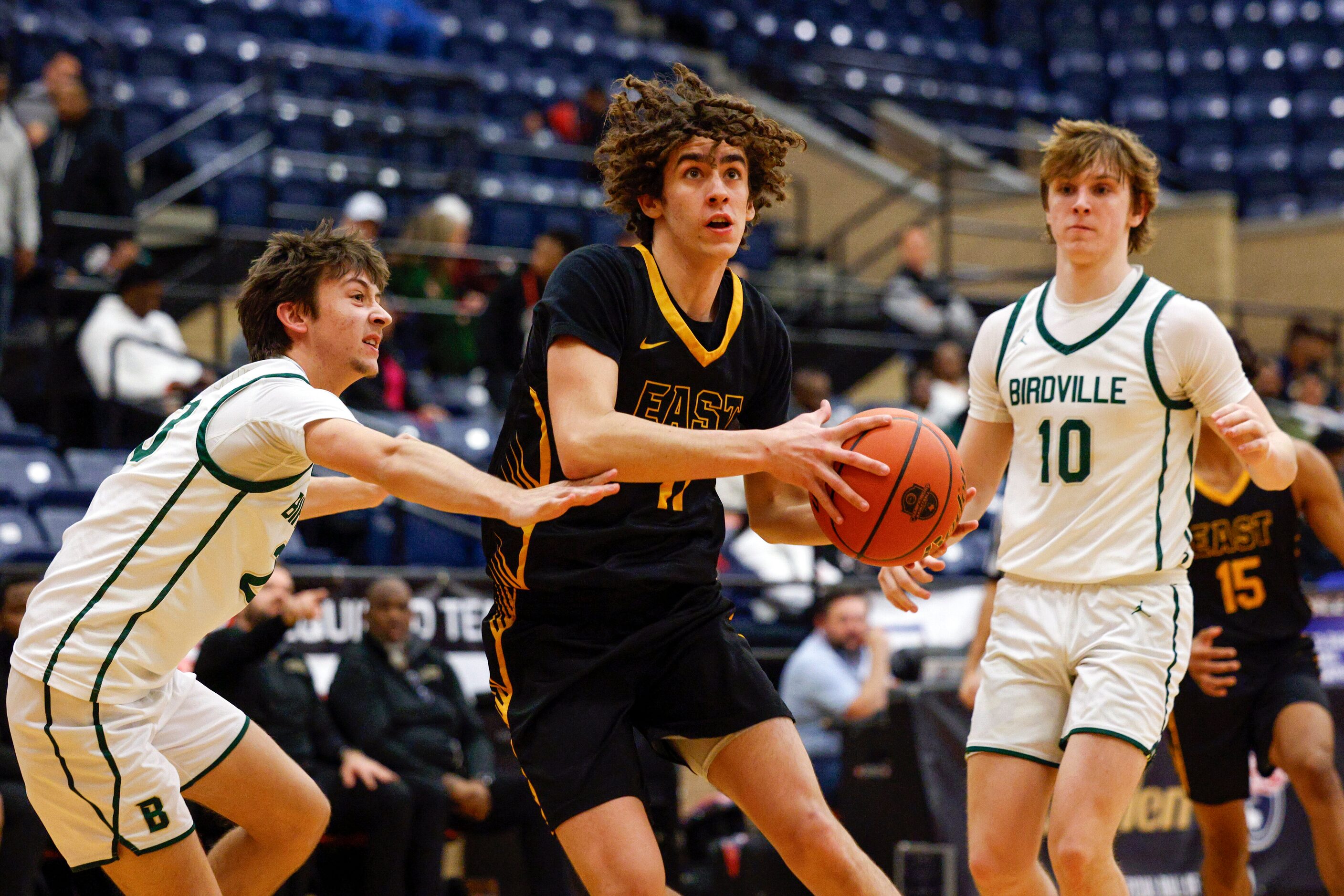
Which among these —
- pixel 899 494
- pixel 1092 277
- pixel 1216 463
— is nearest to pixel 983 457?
pixel 1092 277

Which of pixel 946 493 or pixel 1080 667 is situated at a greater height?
pixel 946 493

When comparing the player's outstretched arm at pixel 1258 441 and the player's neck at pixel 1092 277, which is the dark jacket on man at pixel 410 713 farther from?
the player's outstretched arm at pixel 1258 441

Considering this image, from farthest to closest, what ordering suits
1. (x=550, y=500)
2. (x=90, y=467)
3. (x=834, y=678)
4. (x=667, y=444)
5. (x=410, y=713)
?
(x=90, y=467)
(x=834, y=678)
(x=410, y=713)
(x=667, y=444)
(x=550, y=500)

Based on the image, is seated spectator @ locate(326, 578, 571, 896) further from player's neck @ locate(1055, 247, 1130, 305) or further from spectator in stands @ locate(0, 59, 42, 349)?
spectator in stands @ locate(0, 59, 42, 349)

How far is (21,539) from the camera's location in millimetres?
7059

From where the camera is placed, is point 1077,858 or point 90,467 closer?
point 1077,858

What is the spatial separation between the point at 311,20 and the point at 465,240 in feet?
13.8

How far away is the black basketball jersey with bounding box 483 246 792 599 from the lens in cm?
345

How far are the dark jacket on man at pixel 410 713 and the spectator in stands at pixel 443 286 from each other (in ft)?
12.5

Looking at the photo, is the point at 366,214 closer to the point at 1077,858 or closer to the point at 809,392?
the point at 809,392

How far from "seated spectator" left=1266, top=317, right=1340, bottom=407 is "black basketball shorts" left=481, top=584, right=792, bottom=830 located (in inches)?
406

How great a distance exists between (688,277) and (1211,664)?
256 centimetres

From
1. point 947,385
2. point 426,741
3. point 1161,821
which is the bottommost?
point 1161,821

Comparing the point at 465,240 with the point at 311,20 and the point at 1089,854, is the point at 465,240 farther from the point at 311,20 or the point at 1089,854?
the point at 1089,854
